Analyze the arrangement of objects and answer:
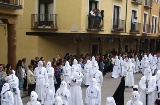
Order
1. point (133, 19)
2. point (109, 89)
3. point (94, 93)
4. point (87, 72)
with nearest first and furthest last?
1. point (94, 93)
2. point (109, 89)
3. point (87, 72)
4. point (133, 19)

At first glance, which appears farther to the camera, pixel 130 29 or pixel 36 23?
pixel 130 29

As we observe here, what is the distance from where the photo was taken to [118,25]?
27625 millimetres

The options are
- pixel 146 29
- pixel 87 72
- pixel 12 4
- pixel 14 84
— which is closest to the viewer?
pixel 14 84

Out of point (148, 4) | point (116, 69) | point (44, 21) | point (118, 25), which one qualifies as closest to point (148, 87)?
point (116, 69)

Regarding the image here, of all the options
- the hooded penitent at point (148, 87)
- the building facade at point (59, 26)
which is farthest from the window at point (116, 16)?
the hooded penitent at point (148, 87)

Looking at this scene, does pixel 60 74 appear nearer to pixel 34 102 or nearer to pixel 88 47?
pixel 34 102

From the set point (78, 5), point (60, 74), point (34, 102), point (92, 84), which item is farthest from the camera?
point (78, 5)

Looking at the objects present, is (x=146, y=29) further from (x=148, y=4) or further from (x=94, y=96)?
(x=94, y=96)

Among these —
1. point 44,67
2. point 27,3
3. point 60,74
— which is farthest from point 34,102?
point 27,3

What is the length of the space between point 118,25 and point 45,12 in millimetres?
7098

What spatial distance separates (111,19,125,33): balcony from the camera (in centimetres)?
2655

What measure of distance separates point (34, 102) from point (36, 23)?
13987mm

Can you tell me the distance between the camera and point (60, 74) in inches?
647

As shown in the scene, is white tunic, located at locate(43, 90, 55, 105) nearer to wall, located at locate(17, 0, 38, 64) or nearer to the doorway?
wall, located at locate(17, 0, 38, 64)
